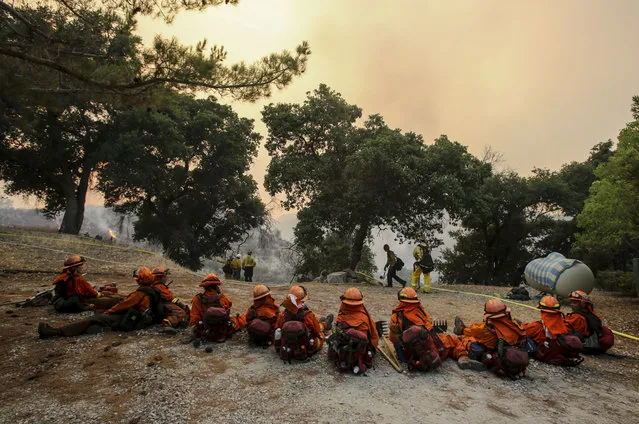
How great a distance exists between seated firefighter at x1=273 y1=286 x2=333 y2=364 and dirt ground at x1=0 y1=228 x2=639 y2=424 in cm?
20

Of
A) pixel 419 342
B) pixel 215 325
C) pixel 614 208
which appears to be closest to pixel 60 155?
pixel 215 325

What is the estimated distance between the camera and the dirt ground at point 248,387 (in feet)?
13.9

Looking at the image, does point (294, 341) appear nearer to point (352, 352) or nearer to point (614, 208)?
point (352, 352)

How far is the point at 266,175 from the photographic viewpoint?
20.2m

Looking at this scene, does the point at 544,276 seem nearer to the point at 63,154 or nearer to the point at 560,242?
the point at 560,242

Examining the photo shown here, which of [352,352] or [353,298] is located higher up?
[353,298]

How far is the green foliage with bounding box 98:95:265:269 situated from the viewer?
24203 millimetres

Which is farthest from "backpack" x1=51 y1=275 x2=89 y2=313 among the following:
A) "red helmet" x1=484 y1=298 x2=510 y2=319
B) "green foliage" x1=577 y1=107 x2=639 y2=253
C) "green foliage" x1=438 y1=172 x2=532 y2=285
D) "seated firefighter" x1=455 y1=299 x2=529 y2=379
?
"green foliage" x1=438 y1=172 x2=532 y2=285

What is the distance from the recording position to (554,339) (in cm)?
639

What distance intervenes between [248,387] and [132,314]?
11.0 ft

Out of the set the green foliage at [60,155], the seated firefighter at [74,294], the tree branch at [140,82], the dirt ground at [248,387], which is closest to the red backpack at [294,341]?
the dirt ground at [248,387]

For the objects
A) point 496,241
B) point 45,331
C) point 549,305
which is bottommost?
point 45,331

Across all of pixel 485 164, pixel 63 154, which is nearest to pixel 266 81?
pixel 485 164

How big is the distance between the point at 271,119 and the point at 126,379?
54.3 ft
